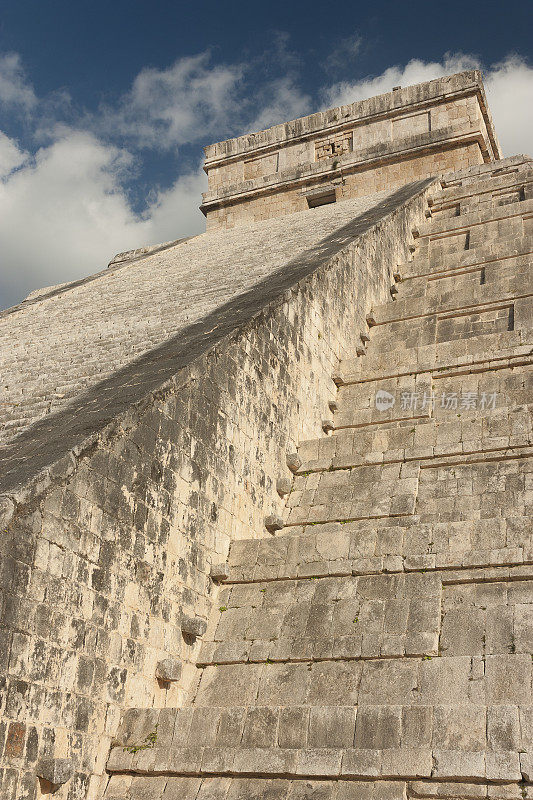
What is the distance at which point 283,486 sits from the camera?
7.62 m

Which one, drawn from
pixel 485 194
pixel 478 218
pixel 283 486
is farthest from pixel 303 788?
pixel 485 194

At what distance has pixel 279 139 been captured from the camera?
2025 centimetres

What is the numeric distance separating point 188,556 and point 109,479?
115cm

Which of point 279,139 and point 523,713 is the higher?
point 279,139

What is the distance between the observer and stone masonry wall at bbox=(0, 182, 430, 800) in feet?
15.0

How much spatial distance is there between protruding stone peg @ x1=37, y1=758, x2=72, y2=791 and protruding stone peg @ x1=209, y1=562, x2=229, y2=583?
2.05 m

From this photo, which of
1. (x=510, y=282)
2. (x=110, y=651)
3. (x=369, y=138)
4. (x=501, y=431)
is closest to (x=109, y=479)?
(x=110, y=651)

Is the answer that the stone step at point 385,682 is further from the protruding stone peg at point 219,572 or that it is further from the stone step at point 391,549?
the protruding stone peg at point 219,572

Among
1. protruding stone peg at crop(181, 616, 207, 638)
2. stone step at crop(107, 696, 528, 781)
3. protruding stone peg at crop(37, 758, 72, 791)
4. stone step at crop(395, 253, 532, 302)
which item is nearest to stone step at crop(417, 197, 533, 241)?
stone step at crop(395, 253, 532, 302)

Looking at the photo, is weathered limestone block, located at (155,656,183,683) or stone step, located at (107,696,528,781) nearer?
stone step, located at (107,696,528,781)

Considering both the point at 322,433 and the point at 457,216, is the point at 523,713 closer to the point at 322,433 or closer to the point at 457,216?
the point at 322,433

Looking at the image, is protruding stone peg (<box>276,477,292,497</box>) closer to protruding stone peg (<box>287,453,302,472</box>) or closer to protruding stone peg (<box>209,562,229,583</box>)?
protruding stone peg (<box>287,453,302,472</box>)

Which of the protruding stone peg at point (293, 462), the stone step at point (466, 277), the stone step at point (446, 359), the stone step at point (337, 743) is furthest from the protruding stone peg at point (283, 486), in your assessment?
the stone step at point (466, 277)

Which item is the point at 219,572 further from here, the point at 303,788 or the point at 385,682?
the point at 303,788
